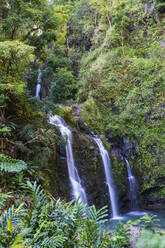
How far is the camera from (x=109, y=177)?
25.9ft

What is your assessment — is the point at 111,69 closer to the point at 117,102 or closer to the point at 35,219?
the point at 117,102

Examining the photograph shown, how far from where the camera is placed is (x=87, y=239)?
2.05 m

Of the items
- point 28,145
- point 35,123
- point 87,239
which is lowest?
point 87,239

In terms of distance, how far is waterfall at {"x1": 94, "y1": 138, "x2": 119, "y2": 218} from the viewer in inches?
292

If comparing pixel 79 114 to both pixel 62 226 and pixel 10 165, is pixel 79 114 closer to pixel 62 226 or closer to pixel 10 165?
pixel 10 165

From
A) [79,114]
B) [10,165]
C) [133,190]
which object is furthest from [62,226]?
[79,114]

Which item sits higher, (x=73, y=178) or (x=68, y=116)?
(x=68, y=116)

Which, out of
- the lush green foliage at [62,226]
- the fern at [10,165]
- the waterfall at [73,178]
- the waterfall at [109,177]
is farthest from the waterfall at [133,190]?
the lush green foliage at [62,226]

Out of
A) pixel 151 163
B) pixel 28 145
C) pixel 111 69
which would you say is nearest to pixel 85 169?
pixel 28 145

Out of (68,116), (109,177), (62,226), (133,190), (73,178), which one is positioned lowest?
(133,190)

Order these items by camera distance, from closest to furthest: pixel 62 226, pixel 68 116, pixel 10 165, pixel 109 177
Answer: pixel 62 226, pixel 10 165, pixel 109 177, pixel 68 116

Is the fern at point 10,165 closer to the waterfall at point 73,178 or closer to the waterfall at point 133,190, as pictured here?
the waterfall at point 73,178

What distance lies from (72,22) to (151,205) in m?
18.0

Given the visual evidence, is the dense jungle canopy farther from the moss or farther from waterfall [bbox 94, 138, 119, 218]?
waterfall [bbox 94, 138, 119, 218]
